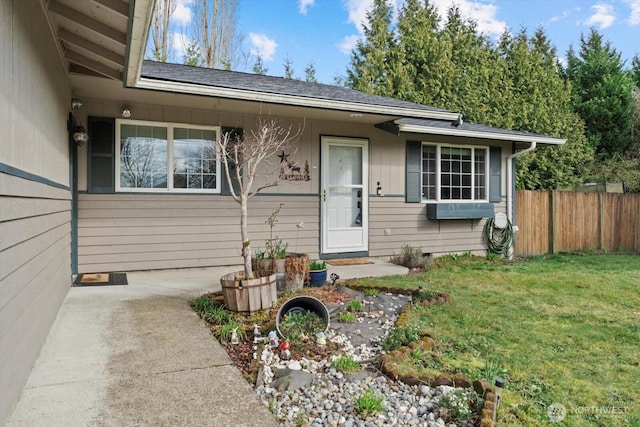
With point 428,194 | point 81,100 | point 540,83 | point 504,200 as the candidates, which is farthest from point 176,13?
point 540,83

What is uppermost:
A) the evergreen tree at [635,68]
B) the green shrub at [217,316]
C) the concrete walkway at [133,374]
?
the evergreen tree at [635,68]

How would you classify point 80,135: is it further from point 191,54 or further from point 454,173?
point 191,54

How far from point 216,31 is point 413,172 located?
30.2 ft

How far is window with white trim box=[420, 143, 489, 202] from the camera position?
7711 millimetres

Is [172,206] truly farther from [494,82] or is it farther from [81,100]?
[494,82]

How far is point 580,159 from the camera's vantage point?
48.2 ft

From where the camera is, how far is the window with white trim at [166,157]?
18.2 ft

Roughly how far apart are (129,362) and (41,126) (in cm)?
Result: 178

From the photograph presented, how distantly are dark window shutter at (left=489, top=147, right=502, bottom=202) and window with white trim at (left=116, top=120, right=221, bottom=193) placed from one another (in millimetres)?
5201

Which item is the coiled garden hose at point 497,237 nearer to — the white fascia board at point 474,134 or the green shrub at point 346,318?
the white fascia board at point 474,134

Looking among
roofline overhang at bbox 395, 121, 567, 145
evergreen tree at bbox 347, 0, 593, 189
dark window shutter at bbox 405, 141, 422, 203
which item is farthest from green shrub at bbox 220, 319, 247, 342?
evergreen tree at bbox 347, 0, 593, 189

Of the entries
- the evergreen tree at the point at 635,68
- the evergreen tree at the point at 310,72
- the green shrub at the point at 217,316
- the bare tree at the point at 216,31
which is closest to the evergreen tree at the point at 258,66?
the bare tree at the point at 216,31

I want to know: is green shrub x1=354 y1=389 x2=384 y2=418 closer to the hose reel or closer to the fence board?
the hose reel

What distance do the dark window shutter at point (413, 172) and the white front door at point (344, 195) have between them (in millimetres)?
816
